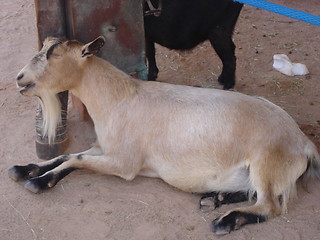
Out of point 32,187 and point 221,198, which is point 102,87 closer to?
point 32,187

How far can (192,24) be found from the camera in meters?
4.58

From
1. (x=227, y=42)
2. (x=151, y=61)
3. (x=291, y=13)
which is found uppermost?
(x=291, y=13)

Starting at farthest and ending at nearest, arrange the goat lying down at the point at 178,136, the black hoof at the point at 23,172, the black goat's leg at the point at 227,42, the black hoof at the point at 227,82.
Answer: the black hoof at the point at 227,82, the black goat's leg at the point at 227,42, the black hoof at the point at 23,172, the goat lying down at the point at 178,136

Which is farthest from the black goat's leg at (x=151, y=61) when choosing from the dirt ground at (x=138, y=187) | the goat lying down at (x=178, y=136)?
the goat lying down at (x=178, y=136)

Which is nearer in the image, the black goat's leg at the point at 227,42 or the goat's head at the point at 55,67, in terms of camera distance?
the goat's head at the point at 55,67

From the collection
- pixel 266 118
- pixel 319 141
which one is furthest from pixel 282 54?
pixel 266 118

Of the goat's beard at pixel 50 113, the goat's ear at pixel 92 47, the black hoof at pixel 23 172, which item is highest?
the goat's ear at pixel 92 47

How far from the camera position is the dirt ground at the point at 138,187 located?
10.3 feet

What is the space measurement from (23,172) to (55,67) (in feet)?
2.52

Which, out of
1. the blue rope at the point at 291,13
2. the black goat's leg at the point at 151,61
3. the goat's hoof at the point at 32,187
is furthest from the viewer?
the black goat's leg at the point at 151,61

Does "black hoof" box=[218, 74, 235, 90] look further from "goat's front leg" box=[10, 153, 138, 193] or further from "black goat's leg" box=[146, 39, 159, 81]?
Answer: "goat's front leg" box=[10, 153, 138, 193]

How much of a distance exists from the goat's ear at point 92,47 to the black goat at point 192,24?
1.27 meters

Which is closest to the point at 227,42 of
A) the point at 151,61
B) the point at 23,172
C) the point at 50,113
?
the point at 151,61

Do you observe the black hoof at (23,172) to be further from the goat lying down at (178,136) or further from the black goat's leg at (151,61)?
the black goat's leg at (151,61)
